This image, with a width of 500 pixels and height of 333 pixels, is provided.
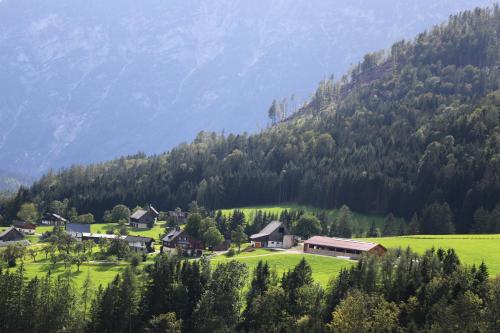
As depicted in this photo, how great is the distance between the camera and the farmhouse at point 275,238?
12306cm

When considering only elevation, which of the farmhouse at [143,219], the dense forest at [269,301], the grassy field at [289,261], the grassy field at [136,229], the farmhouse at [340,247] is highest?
the farmhouse at [143,219]

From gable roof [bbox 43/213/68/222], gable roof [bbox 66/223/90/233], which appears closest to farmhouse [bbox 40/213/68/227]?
gable roof [bbox 43/213/68/222]

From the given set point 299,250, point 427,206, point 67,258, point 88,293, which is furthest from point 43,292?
point 427,206

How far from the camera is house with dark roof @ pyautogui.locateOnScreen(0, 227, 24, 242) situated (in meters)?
139

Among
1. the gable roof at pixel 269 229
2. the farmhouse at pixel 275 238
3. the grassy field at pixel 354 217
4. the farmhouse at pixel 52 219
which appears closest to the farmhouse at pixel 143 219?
the farmhouse at pixel 52 219

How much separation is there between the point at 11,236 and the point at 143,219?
3521 centimetres

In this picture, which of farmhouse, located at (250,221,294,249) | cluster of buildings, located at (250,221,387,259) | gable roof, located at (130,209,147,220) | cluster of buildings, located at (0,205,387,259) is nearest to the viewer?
cluster of buildings, located at (250,221,387,259)

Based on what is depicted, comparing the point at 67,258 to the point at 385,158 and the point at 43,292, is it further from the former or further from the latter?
the point at 385,158

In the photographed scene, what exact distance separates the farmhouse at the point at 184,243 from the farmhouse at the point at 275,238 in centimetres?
1004

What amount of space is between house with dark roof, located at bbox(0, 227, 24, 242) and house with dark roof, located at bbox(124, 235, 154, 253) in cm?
2699

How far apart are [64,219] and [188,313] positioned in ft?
350

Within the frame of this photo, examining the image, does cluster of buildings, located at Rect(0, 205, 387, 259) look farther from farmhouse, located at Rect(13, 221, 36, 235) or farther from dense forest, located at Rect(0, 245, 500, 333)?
dense forest, located at Rect(0, 245, 500, 333)

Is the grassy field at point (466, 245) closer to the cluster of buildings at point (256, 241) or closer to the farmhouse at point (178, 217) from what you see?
the cluster of buildings at point (256, 241)

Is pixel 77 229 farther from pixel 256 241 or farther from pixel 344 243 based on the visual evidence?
pixel 344 243
